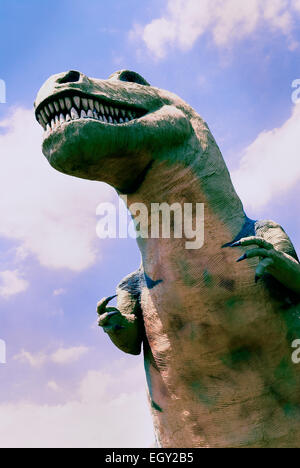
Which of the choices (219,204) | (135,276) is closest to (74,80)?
(219,204)

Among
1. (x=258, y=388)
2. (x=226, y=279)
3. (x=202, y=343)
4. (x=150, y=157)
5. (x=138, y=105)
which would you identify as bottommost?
(x=258, y=388)

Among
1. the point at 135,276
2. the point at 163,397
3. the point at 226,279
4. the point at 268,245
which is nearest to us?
the point at 268,245

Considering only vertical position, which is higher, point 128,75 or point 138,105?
point 128,75

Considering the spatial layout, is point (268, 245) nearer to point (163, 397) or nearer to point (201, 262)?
point (201, 262)

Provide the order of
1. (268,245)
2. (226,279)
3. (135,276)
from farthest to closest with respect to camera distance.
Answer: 1. (135,276)
2. (226,279)
3. (268,245)

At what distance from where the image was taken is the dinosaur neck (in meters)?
4.61

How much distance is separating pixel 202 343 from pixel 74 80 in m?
2.26

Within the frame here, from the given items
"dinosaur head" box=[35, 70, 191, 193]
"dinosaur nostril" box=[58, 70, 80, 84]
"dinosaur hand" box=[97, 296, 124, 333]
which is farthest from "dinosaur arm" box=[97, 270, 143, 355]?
"dinosaur nostril" box=[58, 70, 80, 84]

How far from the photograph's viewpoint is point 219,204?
4.68 m

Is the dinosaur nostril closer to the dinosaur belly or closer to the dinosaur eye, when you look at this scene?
the dinosaur eye

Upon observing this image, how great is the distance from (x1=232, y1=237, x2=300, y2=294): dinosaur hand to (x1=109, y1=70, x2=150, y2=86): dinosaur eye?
184 cm

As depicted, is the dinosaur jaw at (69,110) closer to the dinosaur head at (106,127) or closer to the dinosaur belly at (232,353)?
the dinosaur head at (106,127)

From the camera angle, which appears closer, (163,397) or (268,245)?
(268,245)

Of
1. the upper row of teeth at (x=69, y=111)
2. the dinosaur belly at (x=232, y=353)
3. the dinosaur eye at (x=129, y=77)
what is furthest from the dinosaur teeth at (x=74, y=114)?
the dinosaur belly at (x=232, y=353)
